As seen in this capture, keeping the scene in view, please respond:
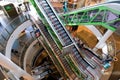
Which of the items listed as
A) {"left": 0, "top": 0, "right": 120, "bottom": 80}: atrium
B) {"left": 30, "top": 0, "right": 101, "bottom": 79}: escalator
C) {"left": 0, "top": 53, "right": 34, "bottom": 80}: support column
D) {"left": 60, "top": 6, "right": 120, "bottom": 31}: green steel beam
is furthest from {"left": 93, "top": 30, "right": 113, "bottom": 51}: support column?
{"left": 0, "top": 53, "right": 34, "bottom": 80}: support column

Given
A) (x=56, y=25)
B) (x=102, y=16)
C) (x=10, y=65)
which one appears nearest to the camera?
(x=102, y=16)

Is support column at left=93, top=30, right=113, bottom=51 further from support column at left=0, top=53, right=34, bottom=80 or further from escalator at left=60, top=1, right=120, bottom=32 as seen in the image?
support column at left=0, top=53, right=34, bottom=80

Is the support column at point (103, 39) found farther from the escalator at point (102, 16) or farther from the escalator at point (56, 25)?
the escalator at point (102, 16)

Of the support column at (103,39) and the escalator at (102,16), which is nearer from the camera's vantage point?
the escalator at (102,16)

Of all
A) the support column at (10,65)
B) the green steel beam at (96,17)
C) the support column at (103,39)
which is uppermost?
the green steel beam at (96,17)

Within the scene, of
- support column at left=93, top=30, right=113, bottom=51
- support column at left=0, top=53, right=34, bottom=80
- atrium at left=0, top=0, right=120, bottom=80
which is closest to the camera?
support column at left=0, top=53, right=34, bottom=80

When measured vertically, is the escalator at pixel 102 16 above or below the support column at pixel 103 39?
above

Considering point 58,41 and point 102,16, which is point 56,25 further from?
point 102,16

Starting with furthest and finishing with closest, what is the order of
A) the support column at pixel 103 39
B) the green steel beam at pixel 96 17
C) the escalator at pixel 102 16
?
1. the support column at pixel 103 39
2. the green steel beam at pixel 96 17
3. the escalator at pixel 102 16

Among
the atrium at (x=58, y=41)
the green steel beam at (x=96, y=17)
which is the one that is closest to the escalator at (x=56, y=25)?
the atrium at (x=58, y=41)

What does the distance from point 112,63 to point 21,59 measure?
7954 mm

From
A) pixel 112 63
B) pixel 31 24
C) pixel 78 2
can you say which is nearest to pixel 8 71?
pixel 31 24

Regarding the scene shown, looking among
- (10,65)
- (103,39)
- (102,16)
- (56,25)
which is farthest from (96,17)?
(103,39)

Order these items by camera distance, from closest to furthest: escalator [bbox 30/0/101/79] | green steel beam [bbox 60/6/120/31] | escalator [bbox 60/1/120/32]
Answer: escalator [bbox 60/1/120/32]
green steel beam [bbox 60/6/120/31]
escalator [bbox 30/0/101/79]
